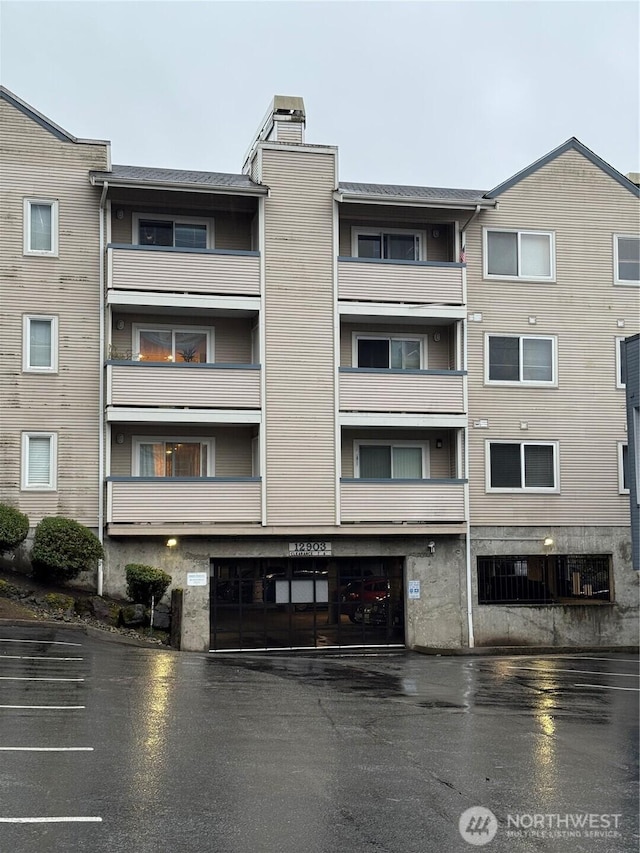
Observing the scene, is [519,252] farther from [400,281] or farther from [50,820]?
[50,820]

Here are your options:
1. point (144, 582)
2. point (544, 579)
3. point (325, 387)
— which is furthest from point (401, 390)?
point (144, 582)

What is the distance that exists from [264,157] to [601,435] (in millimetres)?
12880

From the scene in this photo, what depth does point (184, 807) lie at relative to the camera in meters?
9.86

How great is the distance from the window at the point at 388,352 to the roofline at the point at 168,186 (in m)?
5.43

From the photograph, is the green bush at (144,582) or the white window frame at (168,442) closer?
the green bush at (144,582)

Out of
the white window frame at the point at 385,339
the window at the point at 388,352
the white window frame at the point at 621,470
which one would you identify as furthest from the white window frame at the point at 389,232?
the white window frame at the point at 621,470

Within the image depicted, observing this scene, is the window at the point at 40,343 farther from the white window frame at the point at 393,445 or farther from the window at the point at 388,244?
the window at the point at 388,244

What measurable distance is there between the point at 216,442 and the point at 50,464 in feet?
15.2

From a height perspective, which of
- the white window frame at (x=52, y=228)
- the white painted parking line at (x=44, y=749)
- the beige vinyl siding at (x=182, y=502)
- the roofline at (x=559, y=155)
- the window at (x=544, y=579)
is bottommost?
the white painted parking line at (x=44, y=749)

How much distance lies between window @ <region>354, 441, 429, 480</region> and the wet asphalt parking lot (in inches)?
412

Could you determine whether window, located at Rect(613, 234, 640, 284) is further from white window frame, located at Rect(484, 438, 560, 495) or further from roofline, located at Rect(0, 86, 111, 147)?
roofline, located at Rect(0, 86, 111, 147)

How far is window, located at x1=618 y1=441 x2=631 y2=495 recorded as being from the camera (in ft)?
102

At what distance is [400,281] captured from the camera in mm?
29750

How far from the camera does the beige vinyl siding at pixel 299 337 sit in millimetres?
28547
